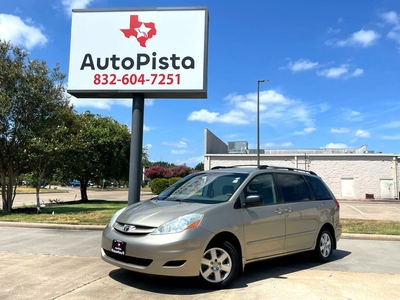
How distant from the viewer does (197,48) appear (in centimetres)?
1140

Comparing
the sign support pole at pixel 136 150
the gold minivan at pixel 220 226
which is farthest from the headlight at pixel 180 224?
the sign support pole at pixel 136 150

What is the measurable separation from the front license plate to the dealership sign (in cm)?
702

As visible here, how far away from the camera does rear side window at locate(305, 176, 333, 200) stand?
23.3 feet

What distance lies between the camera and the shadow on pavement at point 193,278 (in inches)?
191

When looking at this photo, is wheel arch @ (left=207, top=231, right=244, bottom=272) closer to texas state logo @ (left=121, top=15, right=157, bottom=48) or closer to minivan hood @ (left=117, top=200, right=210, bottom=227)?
minivan hood @ (left=117, top=200, right=210, bottom=227)

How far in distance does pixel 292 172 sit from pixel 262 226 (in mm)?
1644

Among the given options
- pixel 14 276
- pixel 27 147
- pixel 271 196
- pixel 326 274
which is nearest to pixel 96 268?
pixel 14 276

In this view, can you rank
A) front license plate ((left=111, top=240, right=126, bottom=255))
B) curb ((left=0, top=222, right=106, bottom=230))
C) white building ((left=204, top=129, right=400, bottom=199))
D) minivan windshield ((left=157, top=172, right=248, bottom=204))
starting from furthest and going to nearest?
white building ((left=204, top=129, right=400, bottom=199)) < curb ((left=0, top=222, right=106, bottom=230)) < minivan windshield ((left=157, top=172, right=248, bottom=204)) < front license plate ((left=111, top=240, right=126, bottom=255))

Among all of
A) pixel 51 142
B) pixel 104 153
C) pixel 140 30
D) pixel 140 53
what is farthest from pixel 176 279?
pixel 104 153

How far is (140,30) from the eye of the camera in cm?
1150

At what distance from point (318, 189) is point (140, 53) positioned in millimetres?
7026

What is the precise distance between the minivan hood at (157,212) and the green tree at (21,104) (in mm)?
10956

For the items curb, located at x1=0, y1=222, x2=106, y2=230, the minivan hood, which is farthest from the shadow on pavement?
curb, located at x1=0, y1=222, x2=106, y2=230

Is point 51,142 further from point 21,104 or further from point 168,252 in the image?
point 168,252
